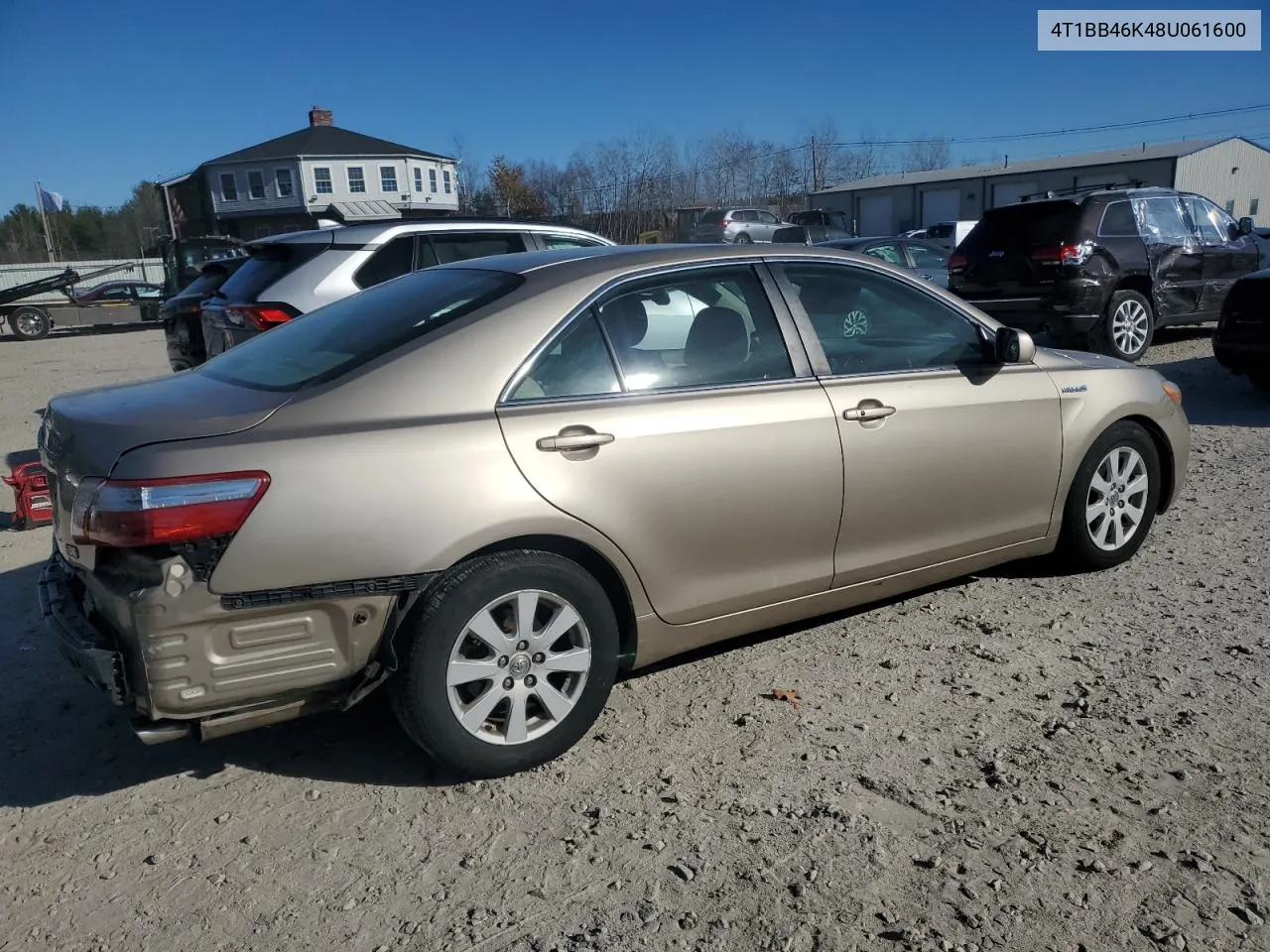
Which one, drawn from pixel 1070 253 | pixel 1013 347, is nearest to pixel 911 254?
pixel 1070 253

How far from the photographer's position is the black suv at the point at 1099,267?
1041 centimetres

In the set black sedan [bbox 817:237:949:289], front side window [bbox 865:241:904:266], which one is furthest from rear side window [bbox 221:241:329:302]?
front side window [bbox 865:241:904:266]

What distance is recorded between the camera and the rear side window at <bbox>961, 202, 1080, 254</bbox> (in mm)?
10508

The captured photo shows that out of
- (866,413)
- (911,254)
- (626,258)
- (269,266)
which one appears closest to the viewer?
(626,258)

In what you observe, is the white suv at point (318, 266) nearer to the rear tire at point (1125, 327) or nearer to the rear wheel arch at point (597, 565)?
the rear wheel arch at point (597, 565)

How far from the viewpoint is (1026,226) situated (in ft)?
35.3

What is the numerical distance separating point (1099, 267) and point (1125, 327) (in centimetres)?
80

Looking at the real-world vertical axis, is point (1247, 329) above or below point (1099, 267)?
below

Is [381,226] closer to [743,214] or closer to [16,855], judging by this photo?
[16,855]

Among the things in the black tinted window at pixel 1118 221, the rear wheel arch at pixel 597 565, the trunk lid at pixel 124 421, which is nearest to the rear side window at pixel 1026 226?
the black tinted window at pixel 1118 221

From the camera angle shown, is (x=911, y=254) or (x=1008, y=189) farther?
(x=1008, y=189)

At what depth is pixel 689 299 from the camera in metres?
3.80

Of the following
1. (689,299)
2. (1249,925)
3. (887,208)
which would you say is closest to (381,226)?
(689,299)

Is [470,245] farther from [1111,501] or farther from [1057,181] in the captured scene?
[1057,181]
